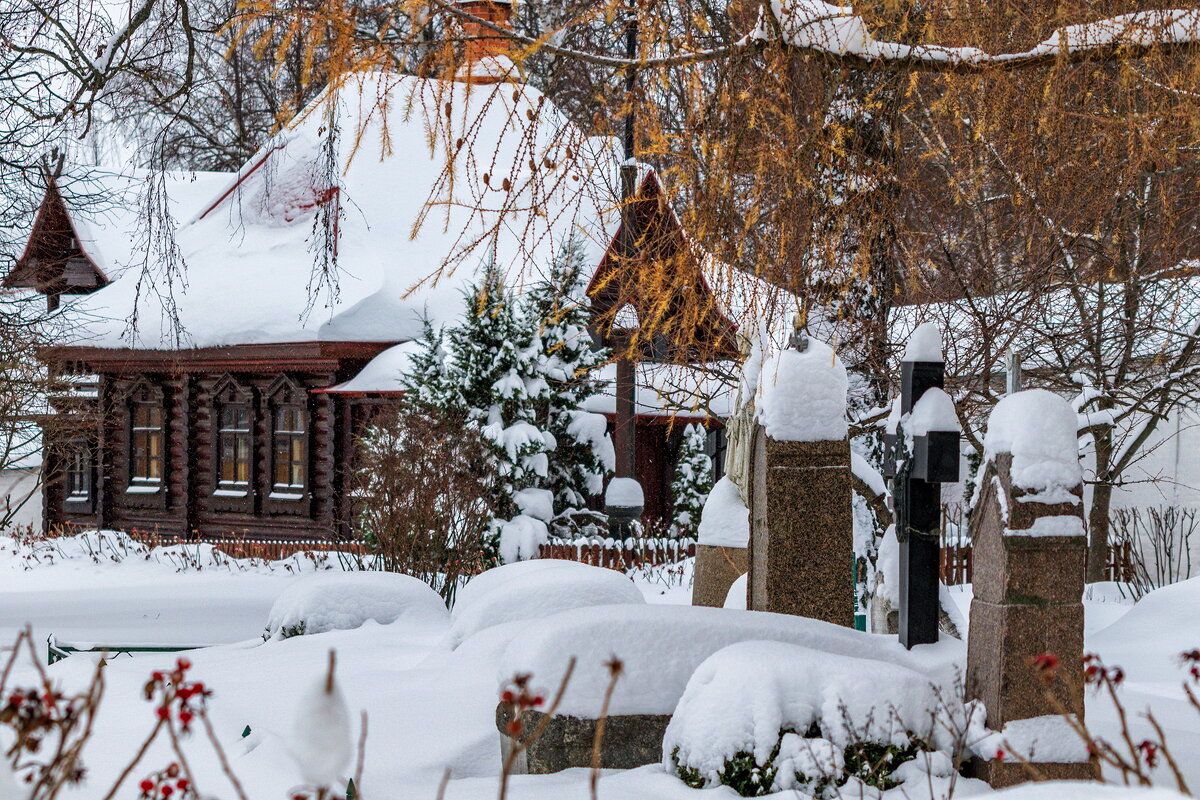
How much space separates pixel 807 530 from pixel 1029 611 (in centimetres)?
153

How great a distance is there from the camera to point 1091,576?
14758mm

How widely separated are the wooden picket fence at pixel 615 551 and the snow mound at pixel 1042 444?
413 inches

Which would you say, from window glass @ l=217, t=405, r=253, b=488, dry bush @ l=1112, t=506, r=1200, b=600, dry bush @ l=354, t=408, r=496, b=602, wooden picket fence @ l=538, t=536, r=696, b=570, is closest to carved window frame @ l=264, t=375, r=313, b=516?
window glass @ l=217, t=405, r=253, b=488

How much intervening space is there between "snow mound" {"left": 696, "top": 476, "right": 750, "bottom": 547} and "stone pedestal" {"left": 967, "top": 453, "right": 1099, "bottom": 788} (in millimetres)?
3633

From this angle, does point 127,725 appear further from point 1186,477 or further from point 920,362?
point 1186,477

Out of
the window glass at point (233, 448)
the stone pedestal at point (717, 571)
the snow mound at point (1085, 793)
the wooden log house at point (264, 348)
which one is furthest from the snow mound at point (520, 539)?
the snow mound at point (1085, 793)

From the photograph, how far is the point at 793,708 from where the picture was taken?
4707mm

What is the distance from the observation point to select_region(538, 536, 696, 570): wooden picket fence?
1554 cm

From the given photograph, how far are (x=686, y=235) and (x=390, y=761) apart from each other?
2.80m

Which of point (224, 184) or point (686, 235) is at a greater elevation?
point (224, 184)

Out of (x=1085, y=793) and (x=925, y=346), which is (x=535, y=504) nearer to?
(x=925, y=346)

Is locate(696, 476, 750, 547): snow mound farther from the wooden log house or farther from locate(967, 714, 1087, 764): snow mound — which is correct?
the wooden log house

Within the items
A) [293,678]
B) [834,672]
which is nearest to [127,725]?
[293,678]

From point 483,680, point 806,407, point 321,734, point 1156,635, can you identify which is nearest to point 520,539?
point 1156,635
